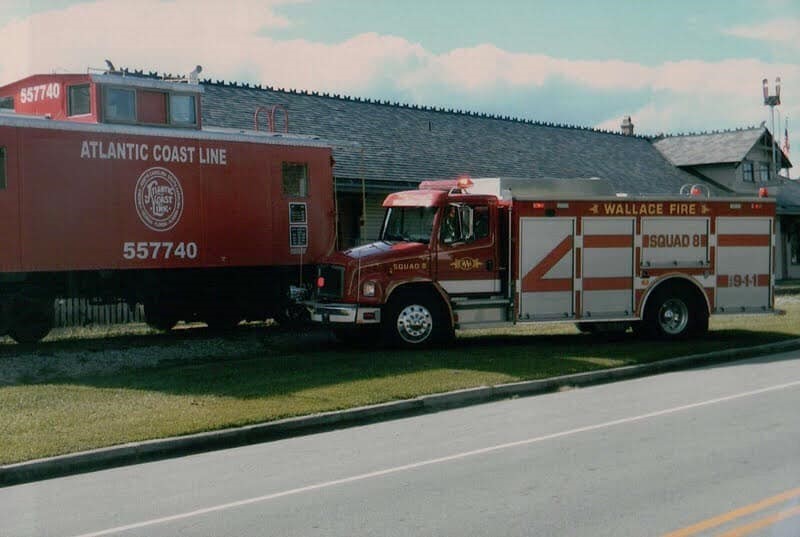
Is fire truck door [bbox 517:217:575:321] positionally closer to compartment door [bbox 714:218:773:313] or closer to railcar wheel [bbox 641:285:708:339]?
railcar wheel [bbox 641:285:708:339]

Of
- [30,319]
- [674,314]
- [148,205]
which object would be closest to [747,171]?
[674,314]

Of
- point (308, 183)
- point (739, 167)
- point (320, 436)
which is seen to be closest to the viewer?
point (320, 436)

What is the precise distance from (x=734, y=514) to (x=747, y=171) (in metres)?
44.0

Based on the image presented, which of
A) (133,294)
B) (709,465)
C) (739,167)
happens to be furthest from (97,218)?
(739,167)

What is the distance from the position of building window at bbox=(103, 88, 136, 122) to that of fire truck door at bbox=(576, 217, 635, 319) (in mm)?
8363

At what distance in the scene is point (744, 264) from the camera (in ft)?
60.9

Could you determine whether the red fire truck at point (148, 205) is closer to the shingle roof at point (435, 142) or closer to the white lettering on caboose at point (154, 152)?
the white lettering on caboose at point (154, 152)

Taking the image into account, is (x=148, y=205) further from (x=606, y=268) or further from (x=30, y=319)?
(x=606, y=268)

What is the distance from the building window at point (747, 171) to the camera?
47.7 meters

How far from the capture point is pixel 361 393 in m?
12.5

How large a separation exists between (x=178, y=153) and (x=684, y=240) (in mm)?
9351

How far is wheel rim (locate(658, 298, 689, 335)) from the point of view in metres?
18.3

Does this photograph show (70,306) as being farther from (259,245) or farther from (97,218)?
(259,245)

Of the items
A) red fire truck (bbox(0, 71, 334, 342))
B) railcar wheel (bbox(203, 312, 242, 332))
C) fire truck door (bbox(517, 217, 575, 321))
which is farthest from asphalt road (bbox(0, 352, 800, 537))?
railcar wheel (bbox(203, 312, 242, 332))
